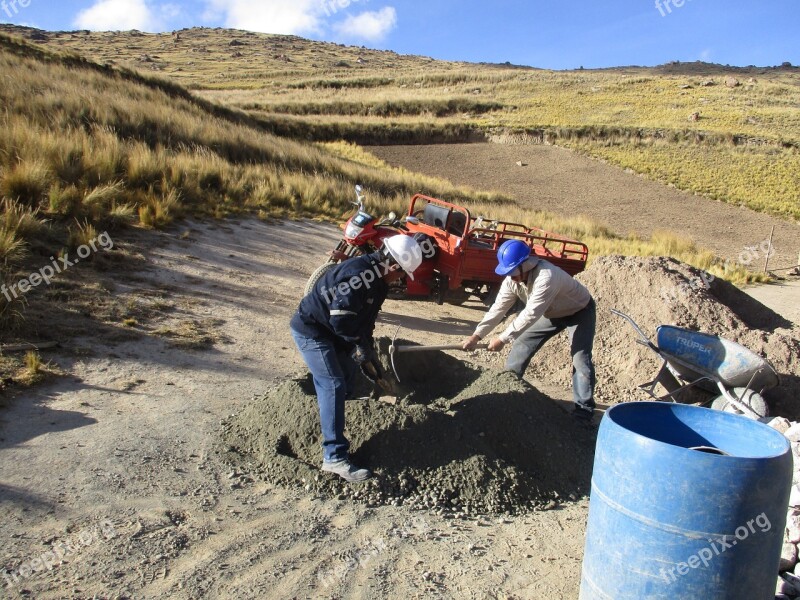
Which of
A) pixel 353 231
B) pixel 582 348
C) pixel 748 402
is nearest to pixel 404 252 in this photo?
pixel 582 348

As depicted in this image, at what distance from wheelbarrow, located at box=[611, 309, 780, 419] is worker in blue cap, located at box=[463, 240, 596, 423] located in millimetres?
719

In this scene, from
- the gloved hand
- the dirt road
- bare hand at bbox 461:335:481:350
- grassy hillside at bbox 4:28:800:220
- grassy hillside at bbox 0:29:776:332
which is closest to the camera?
the dirt road

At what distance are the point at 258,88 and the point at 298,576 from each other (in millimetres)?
61637

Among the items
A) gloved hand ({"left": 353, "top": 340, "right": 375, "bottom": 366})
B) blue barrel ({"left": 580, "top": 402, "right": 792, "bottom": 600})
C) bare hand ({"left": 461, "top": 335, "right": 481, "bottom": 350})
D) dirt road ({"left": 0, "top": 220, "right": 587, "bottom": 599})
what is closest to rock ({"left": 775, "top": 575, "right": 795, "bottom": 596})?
blue barrel ({"left": 580, "top": 402, "right": 792, "bottom": 600})

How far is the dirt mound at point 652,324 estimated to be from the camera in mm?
7164

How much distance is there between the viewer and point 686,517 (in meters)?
2.70

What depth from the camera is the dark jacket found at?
14.4 feet

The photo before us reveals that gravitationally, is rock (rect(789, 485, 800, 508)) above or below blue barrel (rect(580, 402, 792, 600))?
below

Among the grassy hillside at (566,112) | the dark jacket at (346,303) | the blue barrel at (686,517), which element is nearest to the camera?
the blue barrel at (686,517)

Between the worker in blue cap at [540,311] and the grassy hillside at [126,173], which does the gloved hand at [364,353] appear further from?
the grassy hillside at [126,173]

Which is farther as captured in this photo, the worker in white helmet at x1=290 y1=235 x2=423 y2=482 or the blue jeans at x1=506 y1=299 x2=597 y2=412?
the blue jeans at x1=506 y1=299 x2=597 y2=412

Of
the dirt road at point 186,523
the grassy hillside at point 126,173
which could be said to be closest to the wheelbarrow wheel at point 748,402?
the dirt road at point 186,523

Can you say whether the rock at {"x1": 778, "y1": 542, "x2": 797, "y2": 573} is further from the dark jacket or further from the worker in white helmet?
the dark jacket

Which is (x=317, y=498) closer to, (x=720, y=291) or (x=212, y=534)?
(x=212, y=534)
